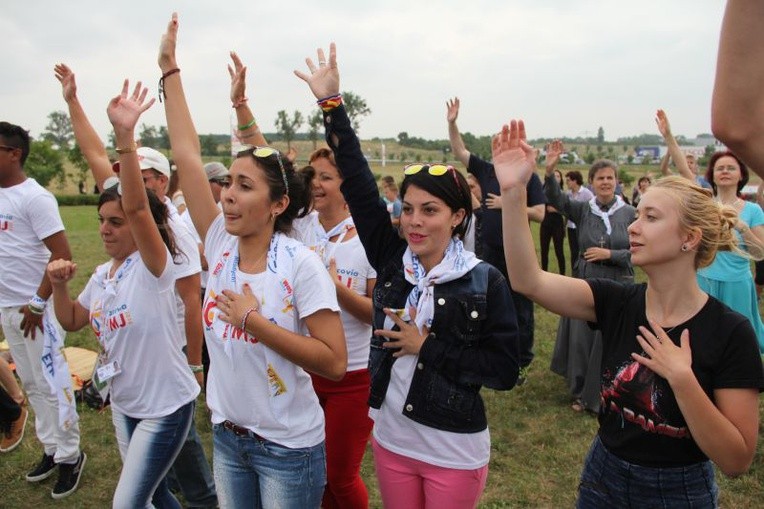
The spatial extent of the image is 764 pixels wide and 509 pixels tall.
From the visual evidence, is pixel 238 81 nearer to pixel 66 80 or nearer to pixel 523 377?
pixel 66 80

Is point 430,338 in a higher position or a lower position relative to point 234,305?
lower

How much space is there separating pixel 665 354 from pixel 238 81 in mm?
2652

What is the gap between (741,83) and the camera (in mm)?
938

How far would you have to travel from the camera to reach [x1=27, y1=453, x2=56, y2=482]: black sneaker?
4172 millimetres

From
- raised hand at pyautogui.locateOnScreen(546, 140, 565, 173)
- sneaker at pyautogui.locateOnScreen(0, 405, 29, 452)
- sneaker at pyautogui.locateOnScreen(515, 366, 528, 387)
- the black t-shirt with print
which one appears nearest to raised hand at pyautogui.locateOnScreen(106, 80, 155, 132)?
the black t-shirt with print

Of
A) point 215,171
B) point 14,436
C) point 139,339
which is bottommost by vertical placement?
point 14,436

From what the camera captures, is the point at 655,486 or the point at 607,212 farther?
the point at 607,212

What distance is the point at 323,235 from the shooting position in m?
3.49

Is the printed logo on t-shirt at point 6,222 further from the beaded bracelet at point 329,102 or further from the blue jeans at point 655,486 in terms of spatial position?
the blue jeans at point 655,486

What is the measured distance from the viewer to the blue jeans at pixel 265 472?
226 cm

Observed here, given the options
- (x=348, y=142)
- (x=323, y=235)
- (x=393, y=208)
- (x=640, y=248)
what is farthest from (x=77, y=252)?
(x=640, y=248)

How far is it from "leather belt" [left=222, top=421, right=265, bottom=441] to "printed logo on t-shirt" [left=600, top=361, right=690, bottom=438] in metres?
1.35

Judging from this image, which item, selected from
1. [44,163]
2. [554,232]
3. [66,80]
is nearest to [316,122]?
[554,232]

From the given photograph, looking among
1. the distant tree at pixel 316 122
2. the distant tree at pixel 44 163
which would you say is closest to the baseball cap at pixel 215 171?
the distant tree at pixel 316 122
